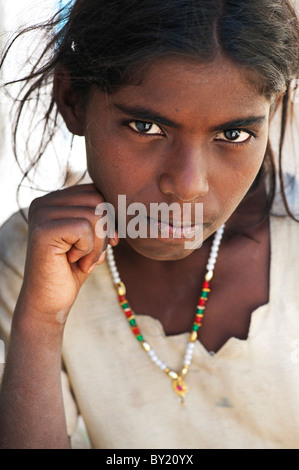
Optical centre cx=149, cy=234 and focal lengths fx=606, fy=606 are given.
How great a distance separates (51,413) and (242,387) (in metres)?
0.43

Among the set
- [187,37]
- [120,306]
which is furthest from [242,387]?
[187,37]

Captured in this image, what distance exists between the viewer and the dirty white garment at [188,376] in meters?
1.31

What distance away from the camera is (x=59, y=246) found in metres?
1.15

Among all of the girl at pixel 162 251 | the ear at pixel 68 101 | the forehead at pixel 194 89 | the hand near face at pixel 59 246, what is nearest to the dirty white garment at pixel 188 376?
the girl at pixel 162 251

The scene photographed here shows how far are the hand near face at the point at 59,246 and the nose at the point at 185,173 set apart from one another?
0.64ft

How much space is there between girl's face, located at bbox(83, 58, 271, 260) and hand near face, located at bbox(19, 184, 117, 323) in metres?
0.06

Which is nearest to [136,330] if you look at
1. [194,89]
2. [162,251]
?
[162,251]

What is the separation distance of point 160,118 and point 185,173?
0.10 meters

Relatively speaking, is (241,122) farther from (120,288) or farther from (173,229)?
(120,288)

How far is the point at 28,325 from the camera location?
116cm

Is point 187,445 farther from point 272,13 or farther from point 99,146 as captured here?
point 272,13

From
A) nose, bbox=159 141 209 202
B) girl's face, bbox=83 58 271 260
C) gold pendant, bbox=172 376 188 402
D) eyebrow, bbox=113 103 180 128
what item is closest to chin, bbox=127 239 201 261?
girl's face, bbox=83 58 271 260

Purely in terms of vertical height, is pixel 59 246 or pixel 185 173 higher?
pixel 185 173

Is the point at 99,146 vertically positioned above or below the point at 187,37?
below
